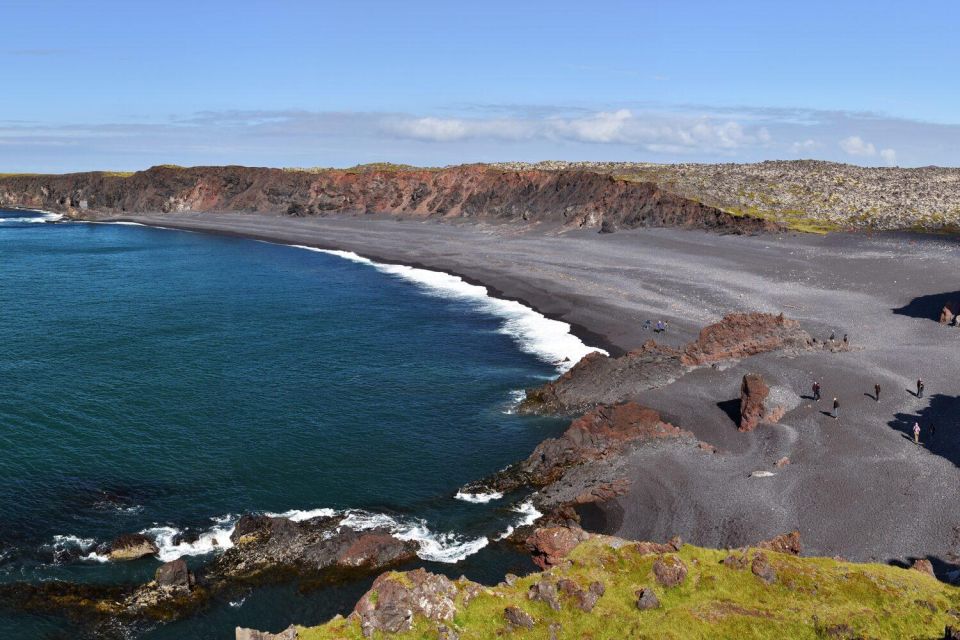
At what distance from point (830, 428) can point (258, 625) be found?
120 ft

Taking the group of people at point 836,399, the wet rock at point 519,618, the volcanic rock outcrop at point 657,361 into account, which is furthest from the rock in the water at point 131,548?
the group of people at point 836,399

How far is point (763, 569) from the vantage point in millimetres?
25984

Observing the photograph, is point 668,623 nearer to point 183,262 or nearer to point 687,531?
point 687,531

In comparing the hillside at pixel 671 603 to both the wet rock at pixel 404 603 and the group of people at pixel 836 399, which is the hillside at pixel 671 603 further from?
the group of people at pixel 836 399

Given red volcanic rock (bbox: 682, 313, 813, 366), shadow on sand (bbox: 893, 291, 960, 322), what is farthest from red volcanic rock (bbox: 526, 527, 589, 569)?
shadow on sand (bbox: 893, 291, 960, 322)

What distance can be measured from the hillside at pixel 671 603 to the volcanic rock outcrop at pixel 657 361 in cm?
2724

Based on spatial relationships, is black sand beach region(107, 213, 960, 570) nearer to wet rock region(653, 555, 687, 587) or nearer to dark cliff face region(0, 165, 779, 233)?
wet rock region(653, 555, 687, 587)

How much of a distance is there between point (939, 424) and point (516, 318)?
46.2m

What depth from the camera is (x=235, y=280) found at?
359 feet

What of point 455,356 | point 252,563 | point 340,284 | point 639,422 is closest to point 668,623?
point 252,563

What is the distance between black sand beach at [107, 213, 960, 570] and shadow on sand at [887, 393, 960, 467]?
15 centimetres

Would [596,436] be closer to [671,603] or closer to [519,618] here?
[671,603]

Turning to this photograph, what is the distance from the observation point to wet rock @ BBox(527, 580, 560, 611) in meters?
25.2

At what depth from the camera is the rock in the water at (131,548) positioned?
34.8m
